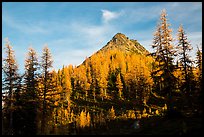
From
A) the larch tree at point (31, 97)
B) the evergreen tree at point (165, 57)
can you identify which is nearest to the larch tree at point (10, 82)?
the larch tree at point (31, 97)

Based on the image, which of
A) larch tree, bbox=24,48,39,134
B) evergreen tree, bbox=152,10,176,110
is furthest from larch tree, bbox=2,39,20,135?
evergreen tree, bbox=152,10,176,110

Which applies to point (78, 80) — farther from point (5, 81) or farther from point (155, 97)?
point (5, 81)

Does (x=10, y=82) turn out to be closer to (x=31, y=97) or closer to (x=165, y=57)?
(x=31, y=97)

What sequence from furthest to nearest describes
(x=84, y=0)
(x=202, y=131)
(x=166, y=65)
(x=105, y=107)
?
(x=105, y=107), (x=166, y=65), (x=202, y=131), (x=84, y=0)

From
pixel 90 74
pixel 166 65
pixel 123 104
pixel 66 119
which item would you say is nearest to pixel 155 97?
pixel 123 104

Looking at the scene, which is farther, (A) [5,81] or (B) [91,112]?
(B) [91,112]

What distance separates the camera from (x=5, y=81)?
29.6m

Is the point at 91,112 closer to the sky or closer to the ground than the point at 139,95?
closer to the ground

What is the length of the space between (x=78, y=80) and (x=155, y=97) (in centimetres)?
4699

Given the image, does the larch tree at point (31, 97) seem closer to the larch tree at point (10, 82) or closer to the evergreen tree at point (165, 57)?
the larch tree at point (10, 82)

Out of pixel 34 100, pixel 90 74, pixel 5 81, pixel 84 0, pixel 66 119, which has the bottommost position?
pixel 66 119

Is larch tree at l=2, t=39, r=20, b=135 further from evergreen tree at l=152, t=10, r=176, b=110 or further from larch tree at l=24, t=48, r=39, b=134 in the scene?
evergreen tree at l=152, t=10, r=176, b=110

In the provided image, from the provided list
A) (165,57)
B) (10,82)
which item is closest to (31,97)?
(10,82)

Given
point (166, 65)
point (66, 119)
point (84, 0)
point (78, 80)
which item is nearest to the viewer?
point (84, 0)
